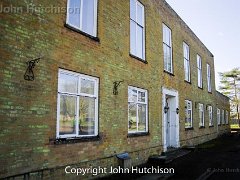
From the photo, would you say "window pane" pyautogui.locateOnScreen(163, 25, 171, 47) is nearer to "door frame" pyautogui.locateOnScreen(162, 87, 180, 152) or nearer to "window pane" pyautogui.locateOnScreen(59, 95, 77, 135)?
"door frame" pyautogui.locateOnScreen(162, 87, 180, 152)

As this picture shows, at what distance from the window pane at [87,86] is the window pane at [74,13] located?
171 cm

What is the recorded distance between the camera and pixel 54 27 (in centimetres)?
669

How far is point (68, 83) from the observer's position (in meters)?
7.08

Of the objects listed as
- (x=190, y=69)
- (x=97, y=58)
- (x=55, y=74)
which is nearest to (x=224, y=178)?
(x=97, y=58)

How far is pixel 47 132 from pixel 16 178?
1253 millimetres

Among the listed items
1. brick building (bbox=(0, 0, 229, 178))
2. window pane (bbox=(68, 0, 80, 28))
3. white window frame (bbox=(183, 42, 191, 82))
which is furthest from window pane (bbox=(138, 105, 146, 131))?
white window frame (bbox=(183, 42, 191, 82))

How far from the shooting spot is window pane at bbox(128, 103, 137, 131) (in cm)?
987

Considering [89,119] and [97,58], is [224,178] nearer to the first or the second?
[89,119]

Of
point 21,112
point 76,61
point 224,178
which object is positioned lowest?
point 224,178

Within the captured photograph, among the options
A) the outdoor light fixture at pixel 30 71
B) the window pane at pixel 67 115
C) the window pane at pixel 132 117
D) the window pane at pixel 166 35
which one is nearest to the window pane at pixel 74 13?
the outdoor light fixture at pixel 30 71

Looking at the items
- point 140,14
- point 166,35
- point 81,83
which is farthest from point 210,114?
point 81,83

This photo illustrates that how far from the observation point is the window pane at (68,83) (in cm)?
687

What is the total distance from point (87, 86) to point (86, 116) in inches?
35.6
